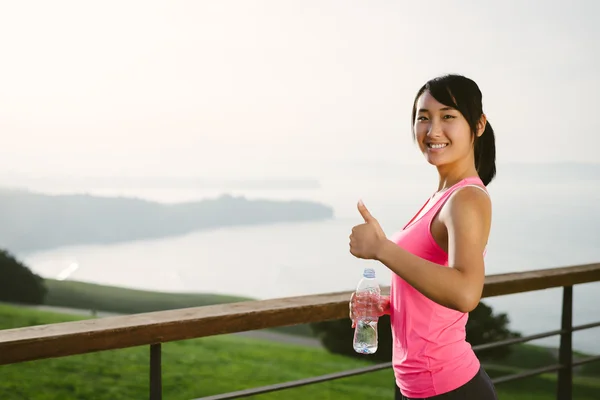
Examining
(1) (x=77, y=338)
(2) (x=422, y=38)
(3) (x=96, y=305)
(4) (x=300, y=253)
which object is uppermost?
(2) (x=422, y=38)

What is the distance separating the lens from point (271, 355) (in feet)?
62.0

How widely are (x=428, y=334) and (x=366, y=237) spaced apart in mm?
223

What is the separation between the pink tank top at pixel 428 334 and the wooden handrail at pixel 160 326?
0.41 metres

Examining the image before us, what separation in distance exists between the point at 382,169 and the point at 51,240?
327 inches

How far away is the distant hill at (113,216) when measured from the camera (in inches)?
567

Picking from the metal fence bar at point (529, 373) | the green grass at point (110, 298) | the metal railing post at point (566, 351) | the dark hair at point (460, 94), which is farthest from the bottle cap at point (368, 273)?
the green grass at point (110, 298)

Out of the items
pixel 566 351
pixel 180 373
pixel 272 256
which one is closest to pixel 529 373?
pixel 566 351

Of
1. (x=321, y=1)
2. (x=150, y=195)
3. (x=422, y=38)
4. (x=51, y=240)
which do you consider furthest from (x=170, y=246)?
(x=422, y=38)

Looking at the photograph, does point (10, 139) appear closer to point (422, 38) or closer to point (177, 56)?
point (177, 56)

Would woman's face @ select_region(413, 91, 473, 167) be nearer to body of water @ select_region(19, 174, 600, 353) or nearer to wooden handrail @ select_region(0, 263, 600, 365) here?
wooden handrail @ select_region(0, 263, 600, 365)

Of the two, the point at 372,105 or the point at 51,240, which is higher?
the point at 372,105

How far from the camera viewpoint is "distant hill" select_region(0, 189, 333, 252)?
14.4 metres

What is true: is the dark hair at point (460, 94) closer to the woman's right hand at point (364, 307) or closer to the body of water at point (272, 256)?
the woman's right hand at point (364, 307)

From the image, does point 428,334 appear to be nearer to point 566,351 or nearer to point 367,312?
point 367,312
